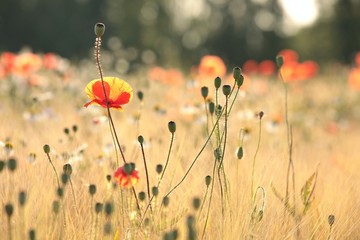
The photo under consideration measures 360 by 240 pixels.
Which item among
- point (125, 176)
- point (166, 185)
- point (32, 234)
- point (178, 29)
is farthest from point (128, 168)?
point (178, 29)

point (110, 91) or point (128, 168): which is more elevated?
point (110, 91)

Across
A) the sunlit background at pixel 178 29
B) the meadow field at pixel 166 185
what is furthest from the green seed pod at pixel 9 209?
the sunlit background at pixel 178 29

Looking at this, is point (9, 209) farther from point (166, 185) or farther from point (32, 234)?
point (166, 185)

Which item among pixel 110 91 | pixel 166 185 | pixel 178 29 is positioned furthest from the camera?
pixel 178 29

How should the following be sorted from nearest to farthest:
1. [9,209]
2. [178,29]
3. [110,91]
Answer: [9,209]
[110,91]
[178,29]

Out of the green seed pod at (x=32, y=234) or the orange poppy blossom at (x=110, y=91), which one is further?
the orange poppy blossom at (x=110, y=91)

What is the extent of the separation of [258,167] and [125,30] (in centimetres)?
1655

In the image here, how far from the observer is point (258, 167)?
205 cm

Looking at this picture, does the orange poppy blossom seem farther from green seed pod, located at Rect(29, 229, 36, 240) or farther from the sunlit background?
the sunlit background

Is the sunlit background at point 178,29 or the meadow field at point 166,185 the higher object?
the sunlit background at point 178,29

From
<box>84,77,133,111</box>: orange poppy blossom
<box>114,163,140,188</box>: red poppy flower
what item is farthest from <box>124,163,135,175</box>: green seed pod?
<box>84,77,133,111</box>: orange poppy blossom

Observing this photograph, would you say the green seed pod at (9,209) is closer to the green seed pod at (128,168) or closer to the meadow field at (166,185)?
the meadow field at (166,185)

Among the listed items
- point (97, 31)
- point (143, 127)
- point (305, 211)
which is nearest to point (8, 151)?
point (97, 31)

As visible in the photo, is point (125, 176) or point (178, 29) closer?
point (125, 176)
